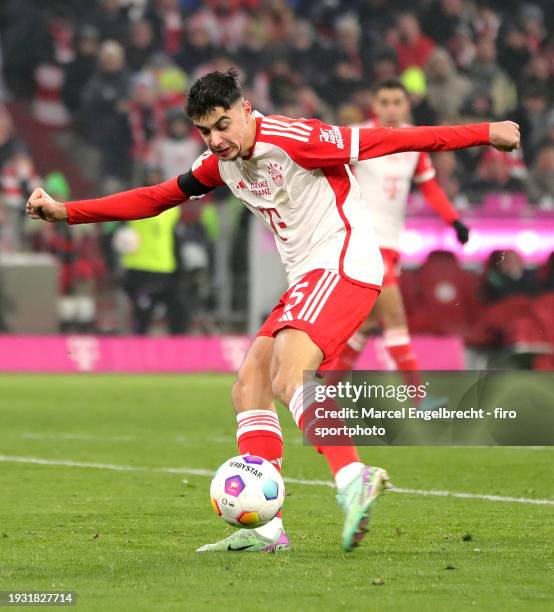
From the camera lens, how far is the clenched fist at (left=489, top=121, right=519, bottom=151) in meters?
6.21

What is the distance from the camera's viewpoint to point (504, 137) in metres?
6.21

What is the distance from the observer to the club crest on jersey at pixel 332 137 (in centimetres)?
630

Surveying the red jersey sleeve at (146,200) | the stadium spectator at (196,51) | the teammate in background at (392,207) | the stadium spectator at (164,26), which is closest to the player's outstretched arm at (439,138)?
Result: the red jersey sleeve at (146,200)

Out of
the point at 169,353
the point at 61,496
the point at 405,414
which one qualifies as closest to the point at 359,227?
the point at 61,496

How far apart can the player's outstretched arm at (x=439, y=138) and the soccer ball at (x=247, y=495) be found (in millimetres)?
1331

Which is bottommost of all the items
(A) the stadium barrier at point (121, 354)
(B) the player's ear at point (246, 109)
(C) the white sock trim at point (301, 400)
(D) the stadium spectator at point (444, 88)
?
(A) the stadium barrier at point (121, 354)

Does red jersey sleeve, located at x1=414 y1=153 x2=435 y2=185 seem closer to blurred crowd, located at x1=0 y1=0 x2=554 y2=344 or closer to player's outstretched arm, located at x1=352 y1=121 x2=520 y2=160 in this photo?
player's outstretched arm, located at x1=352 y1=121 x2=520 y2=160

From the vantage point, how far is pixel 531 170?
20.2m

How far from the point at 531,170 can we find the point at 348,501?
1493 cm

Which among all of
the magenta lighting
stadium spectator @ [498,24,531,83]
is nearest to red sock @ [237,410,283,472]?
the magenta lighting

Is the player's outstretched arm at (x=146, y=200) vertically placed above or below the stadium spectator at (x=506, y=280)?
above

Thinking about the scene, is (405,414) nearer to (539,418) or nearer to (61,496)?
(539,418)

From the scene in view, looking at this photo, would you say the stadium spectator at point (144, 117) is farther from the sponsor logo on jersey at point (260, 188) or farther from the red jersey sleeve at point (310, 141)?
the red jersey sleeve at point (310, 141)

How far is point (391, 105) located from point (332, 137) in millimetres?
5361
